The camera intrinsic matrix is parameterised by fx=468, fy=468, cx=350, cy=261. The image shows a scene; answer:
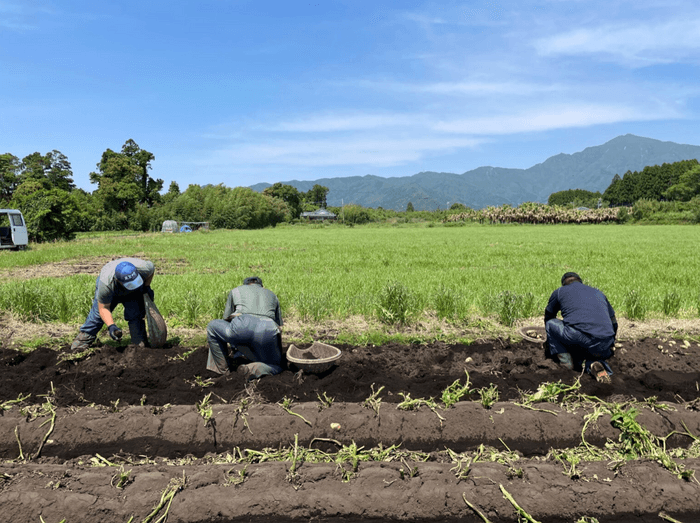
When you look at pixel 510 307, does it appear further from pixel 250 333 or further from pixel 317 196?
pixel 317 196

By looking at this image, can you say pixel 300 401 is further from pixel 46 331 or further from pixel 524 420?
pixel 46 331

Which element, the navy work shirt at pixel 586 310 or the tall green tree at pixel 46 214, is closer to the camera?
the navy work shirt at pixel 586 310

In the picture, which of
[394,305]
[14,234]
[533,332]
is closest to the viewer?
[533,332]

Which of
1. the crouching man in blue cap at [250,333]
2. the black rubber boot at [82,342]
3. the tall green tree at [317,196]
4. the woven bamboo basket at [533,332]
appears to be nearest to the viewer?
the crouching man in blue cap at [250,333]

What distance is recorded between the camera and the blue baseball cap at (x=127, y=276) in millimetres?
5621

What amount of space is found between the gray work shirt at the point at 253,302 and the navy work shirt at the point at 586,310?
325 cm

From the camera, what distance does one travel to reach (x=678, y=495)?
3.15 m

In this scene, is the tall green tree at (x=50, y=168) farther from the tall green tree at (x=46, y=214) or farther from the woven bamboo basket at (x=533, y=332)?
the woven bamboo basket at (x=533, y=332)

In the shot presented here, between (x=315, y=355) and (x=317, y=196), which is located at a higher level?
(x=317, y=196)

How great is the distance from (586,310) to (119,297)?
5681 mm

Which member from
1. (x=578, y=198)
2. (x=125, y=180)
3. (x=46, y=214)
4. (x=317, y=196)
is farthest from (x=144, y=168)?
(x=578, y=198)

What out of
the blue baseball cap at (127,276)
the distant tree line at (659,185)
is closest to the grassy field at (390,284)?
the blue baseball cap at (127,276)

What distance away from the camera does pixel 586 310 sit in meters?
5.07

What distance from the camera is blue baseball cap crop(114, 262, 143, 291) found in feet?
18.4
